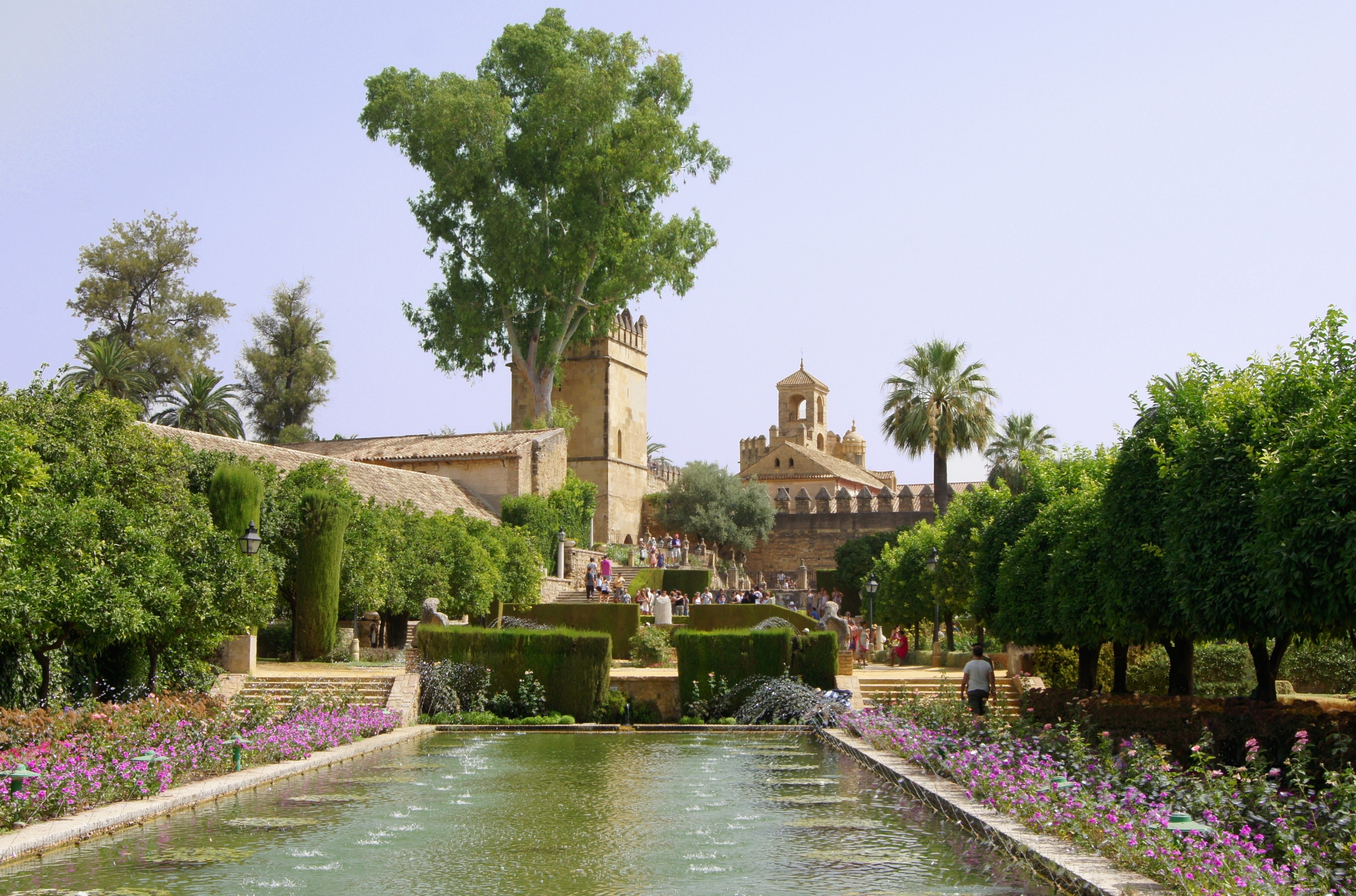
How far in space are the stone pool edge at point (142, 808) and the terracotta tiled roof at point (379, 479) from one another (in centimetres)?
1420

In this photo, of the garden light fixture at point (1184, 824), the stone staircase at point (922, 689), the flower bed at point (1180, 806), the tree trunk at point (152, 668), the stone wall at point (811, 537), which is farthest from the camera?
the stone wall at point (811, 537)

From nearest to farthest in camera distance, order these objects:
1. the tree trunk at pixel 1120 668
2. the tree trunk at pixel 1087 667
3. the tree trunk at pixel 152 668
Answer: the tree trunk at pixel 152 668 → the tree trunk at pixel 1120 668 → the tree trunk at pixel 1087 667

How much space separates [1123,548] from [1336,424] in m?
4.46

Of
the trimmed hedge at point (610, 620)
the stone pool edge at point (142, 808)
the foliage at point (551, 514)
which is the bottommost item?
the stone pool edge at point (142, 808)

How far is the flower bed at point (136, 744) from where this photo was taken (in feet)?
30.3

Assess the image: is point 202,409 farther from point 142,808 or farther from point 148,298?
point 142,808

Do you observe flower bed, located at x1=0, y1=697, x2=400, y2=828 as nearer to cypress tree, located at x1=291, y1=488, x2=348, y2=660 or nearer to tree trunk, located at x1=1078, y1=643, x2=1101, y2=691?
cypress tree, located at x1=291, y1=488, x2=348, y2=660

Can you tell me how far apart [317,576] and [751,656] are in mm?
8958

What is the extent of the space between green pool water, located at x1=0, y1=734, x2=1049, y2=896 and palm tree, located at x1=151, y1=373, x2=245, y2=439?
1255 inches

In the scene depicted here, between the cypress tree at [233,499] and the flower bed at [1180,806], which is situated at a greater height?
the cypress tree at [233,499]

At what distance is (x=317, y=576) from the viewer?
24297 mm

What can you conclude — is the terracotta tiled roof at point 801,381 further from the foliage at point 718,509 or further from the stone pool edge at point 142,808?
the stone pool edge at point 142,808

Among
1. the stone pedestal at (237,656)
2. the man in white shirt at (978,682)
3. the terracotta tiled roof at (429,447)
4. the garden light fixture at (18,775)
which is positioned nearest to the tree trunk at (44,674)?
the garden light fixture at (18,775)

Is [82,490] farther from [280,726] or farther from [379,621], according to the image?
[379,621]
